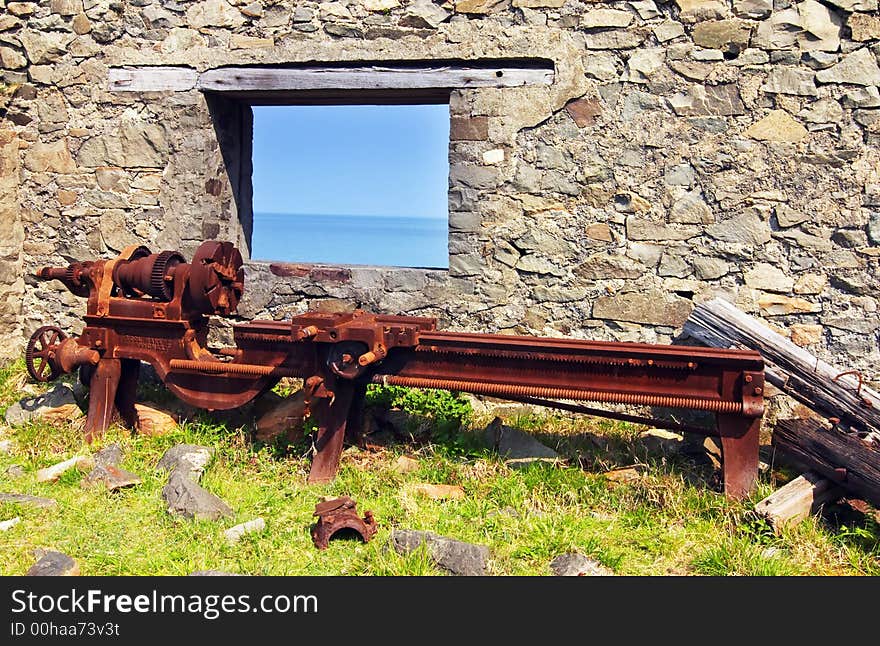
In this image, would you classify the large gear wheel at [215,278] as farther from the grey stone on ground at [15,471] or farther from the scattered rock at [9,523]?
the scattered rock at [9,523]

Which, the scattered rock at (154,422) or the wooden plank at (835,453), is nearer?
the wooden plank at (835,453)

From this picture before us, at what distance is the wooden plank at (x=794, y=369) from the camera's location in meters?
4.13

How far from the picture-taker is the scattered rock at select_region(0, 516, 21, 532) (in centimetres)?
358

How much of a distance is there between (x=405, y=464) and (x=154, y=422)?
67.8 inches

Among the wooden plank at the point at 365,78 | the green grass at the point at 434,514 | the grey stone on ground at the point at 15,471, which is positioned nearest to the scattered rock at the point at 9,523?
the green grass at the point at 434,514

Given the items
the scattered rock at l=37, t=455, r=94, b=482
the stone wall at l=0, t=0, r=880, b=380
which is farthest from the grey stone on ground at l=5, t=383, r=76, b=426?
the stone wall at l=0, t=0, r=880, b=380

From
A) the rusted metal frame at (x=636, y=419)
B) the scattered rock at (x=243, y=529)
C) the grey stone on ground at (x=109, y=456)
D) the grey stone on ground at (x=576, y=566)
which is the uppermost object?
the rusted metal frame at (x=636, y=419)

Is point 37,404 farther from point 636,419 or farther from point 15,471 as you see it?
point 636,419

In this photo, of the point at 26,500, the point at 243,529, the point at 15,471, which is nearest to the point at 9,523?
the point at 26,500

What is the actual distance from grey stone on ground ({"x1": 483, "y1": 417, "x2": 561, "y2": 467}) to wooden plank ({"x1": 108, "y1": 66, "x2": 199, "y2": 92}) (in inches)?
130

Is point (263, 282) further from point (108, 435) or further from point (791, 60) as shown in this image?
point (791, 60)

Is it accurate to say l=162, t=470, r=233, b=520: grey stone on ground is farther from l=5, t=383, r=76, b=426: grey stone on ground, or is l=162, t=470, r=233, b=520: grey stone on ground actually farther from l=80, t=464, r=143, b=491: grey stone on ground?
l=5, t=383, r=76, b=426: grey stone on ground

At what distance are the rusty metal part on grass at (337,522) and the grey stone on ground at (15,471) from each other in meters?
1.94

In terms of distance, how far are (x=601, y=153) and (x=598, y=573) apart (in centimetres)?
272
